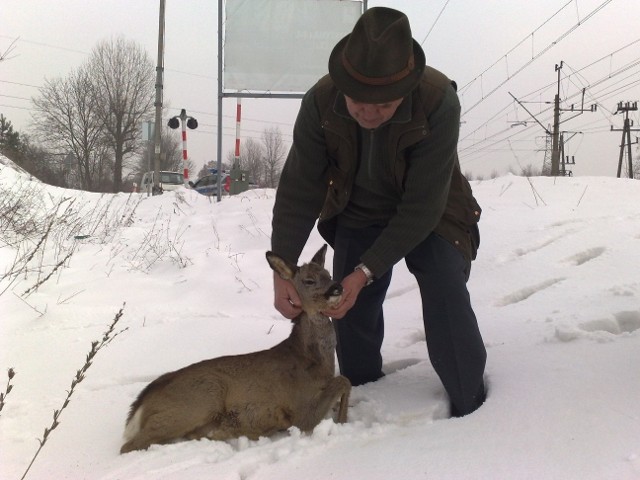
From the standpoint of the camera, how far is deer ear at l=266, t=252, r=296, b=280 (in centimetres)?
284

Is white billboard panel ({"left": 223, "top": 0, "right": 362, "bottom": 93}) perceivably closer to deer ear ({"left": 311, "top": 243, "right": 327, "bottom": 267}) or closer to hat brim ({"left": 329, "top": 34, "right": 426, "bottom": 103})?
deer ear ({"left": 311, "top": 243, "right": 327, "bottom": 267})

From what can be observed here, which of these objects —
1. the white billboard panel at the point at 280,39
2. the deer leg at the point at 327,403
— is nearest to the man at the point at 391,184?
the deer leg at the point at 327,403

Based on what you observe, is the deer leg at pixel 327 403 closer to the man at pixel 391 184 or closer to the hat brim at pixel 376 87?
the man at pixel 391 184

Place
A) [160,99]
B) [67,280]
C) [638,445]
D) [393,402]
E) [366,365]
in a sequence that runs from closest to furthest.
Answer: [638,445] < [393,402] < [366,365] < [67,280] < [160,99]

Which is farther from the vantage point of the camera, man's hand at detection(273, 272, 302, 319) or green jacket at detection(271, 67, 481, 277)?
man's hand at detection(273, 272, 302, 319)

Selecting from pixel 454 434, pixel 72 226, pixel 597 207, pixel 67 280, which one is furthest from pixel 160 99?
pixel 454 434

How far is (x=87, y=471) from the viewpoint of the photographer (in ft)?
7.60

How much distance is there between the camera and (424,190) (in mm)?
2732

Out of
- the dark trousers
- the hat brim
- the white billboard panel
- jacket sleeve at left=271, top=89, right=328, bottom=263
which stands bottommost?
the dark trousers

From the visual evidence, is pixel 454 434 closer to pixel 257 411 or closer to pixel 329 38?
pixel 257 411

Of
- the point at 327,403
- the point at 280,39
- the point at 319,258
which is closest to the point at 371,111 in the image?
the point at 319,258

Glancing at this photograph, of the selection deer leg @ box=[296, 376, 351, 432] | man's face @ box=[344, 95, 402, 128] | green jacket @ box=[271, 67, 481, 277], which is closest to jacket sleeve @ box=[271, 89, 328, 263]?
green jacket @ box=[271, 67, 481, 277]

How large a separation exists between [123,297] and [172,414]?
9.13ft

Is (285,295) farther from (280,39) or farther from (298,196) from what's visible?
(280,39)
